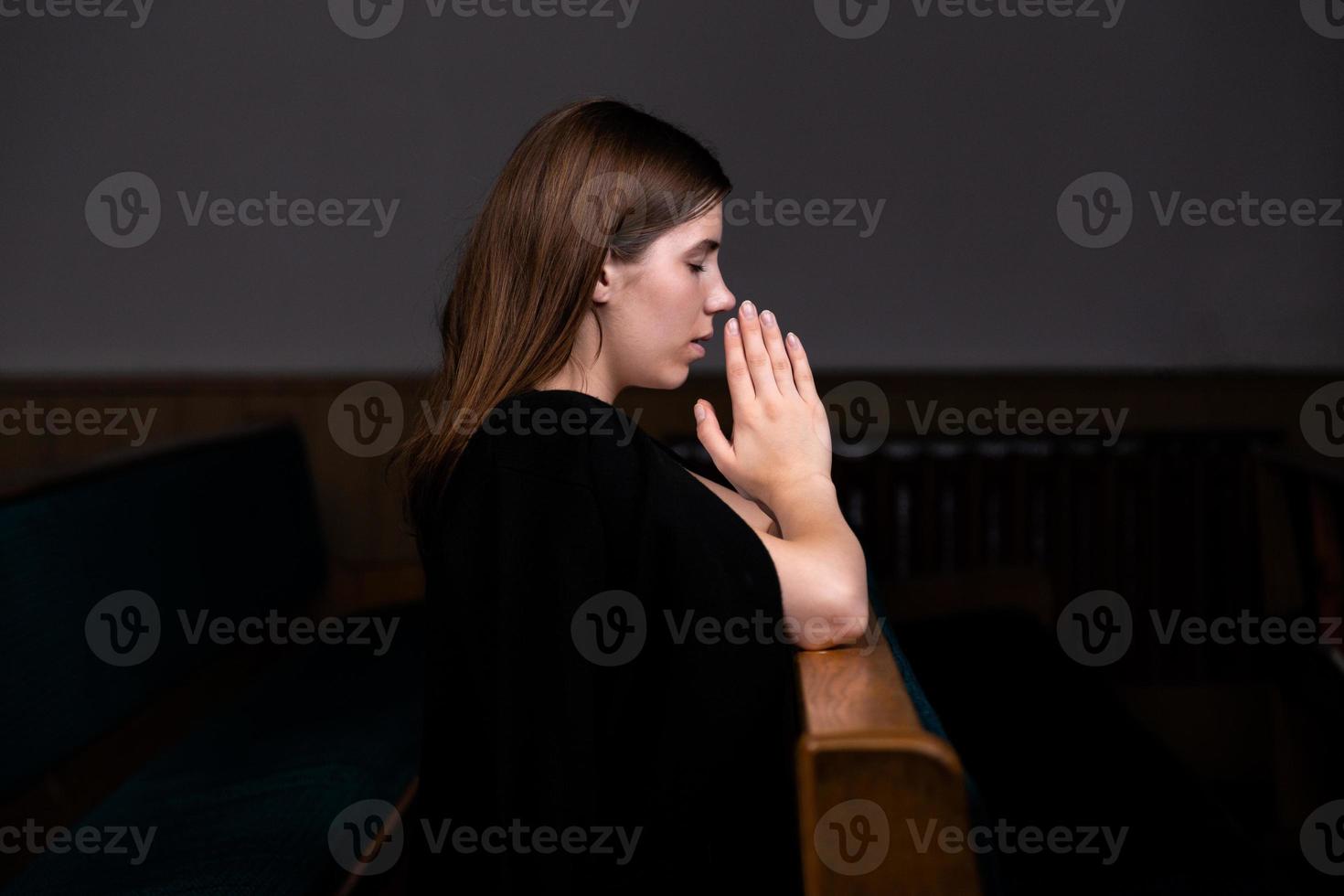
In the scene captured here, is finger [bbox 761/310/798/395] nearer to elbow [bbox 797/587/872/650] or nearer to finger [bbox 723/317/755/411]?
finger [bbox 723/317/755/411]

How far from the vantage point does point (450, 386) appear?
1199 millimetres

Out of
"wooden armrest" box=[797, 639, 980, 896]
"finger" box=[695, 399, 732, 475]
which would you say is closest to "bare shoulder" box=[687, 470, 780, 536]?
"finger" box=[695, 399, 732, 475]

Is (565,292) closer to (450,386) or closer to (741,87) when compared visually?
(450,386)

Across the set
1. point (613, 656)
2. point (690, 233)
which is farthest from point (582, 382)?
point (613, 656)

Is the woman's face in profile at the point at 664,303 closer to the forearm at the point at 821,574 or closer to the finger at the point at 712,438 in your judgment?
the finger at the point at 712,438

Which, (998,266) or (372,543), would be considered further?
(372,543)

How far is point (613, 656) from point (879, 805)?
11.8 inches

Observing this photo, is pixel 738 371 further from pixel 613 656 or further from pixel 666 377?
pixel 613 656

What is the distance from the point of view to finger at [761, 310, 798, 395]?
1.14 metres

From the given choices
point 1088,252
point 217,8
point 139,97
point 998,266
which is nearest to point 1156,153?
point 1088,252

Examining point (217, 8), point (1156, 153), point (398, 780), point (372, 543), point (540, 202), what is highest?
point (217, 8)

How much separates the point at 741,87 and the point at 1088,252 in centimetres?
94

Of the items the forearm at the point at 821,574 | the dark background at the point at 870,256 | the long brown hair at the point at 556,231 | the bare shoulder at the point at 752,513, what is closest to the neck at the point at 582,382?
the long brown hair at the point at 556,231

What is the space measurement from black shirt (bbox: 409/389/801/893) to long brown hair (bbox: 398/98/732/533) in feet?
0.41
